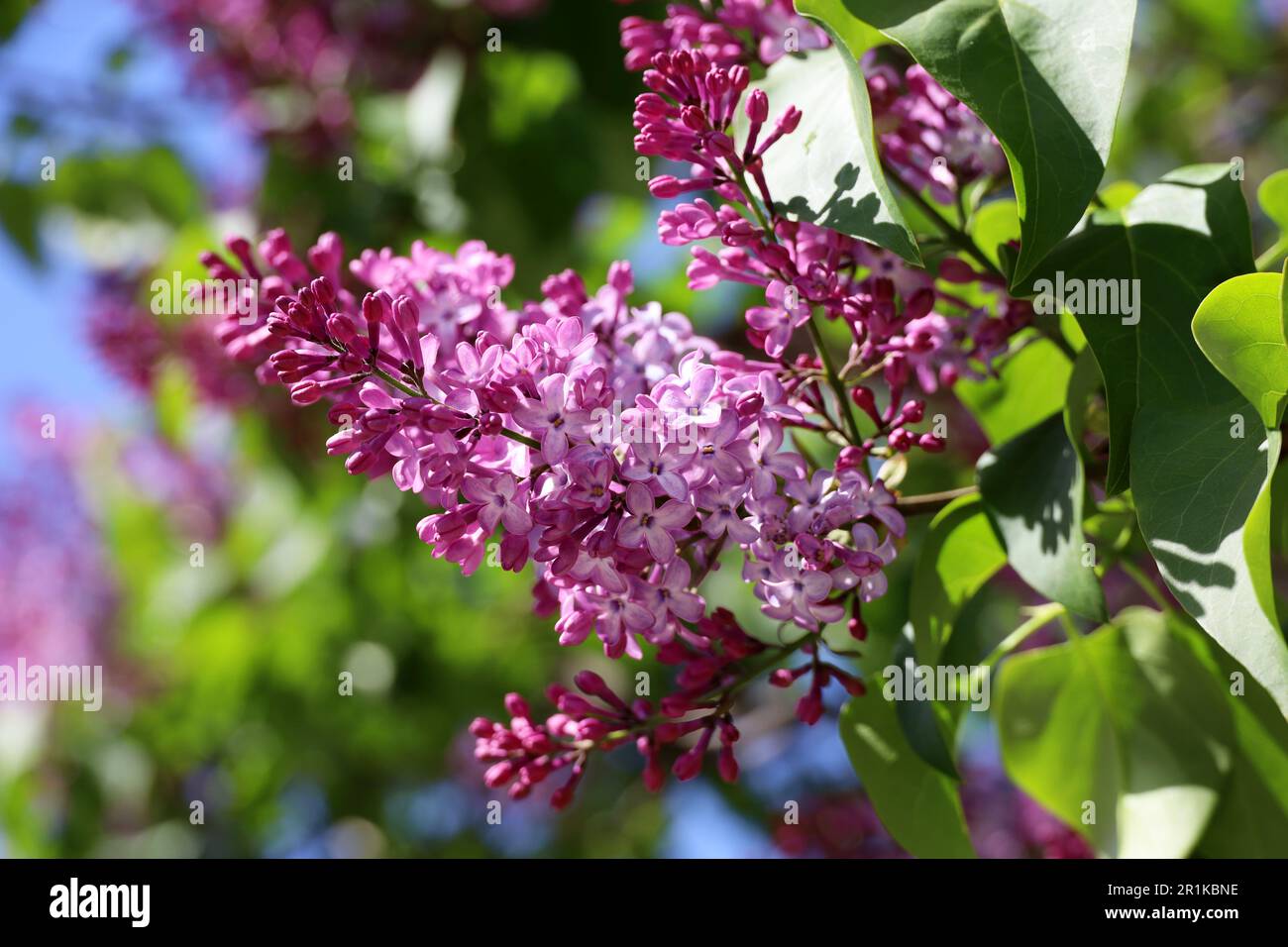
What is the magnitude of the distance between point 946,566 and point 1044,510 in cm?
16

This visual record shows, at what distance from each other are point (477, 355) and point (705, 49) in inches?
20.4

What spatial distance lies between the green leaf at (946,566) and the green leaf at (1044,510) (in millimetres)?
75

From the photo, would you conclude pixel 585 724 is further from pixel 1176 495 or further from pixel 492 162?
pixel 492 162

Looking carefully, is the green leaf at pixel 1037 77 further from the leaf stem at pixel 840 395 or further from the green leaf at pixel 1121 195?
the green leaf at pixel 1121 195

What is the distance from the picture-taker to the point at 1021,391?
4.73 ft

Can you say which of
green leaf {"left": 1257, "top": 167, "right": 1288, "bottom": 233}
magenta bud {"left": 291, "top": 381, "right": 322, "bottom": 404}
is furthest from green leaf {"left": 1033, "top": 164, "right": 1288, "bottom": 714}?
magenta bud {"left": 291, "top": 381, "right": 322, "bottom": 404}

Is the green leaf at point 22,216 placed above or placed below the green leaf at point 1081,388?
above

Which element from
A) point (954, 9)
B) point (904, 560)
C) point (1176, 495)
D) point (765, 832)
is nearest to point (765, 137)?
point (954, 9)

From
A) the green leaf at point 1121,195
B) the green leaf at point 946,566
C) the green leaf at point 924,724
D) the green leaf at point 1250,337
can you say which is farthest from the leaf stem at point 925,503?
the green leaf at point 1121,195

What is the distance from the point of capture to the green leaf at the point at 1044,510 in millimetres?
1039

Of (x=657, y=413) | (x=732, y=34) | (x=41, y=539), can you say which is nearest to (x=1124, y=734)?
(x=657, y=413)

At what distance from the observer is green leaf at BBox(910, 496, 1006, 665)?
121cm

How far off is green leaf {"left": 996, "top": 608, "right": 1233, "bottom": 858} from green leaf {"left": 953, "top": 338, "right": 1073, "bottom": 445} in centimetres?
26

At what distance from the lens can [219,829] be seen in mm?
4172
